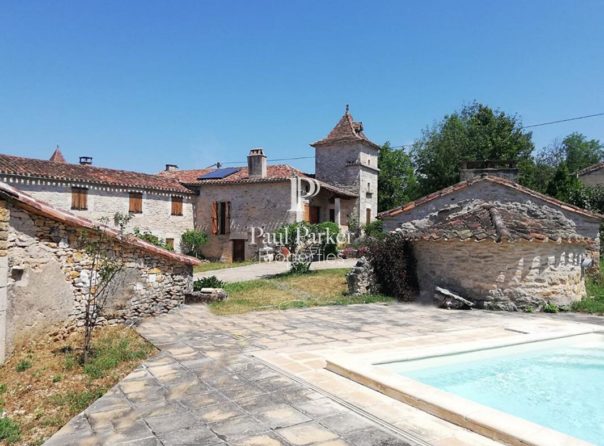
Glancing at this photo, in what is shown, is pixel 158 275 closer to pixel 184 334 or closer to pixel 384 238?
pixel 184 334

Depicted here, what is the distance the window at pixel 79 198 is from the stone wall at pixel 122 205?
0.51ft

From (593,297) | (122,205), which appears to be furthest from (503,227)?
(122,205)

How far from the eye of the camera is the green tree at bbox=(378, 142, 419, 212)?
37031 millimetres

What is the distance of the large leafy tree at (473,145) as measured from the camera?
106 feet

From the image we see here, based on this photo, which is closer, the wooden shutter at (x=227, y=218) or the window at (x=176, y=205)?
the wooden shutter at (x=227, y=218)

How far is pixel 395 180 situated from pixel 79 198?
985 inches

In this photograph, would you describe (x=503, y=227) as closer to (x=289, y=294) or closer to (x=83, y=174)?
(x=289, y=294)

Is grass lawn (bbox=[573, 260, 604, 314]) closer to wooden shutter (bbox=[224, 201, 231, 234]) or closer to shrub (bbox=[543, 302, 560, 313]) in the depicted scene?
shrub (bbox=[543, 302, 560, 313])

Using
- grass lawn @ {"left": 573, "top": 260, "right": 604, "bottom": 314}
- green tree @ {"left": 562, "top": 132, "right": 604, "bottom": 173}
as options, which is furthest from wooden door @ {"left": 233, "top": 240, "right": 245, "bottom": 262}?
green tree @ {"left": 562, "top": 132, "right": 604, "bottom": 173}

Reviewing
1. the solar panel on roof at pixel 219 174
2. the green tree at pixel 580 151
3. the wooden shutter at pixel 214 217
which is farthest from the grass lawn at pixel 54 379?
the green tree at pixel 580 151

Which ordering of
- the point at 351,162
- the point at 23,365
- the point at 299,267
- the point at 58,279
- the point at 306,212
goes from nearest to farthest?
1. the point at 23,365
2. the point at 58,279
3. the point at 299,267
4. the point at 306,212
5. the point at 351,162

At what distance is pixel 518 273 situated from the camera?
402 inches

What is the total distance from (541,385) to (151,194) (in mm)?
22399

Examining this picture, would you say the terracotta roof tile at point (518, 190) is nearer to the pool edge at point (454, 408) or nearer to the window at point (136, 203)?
the pool edge at point (454, 408)
